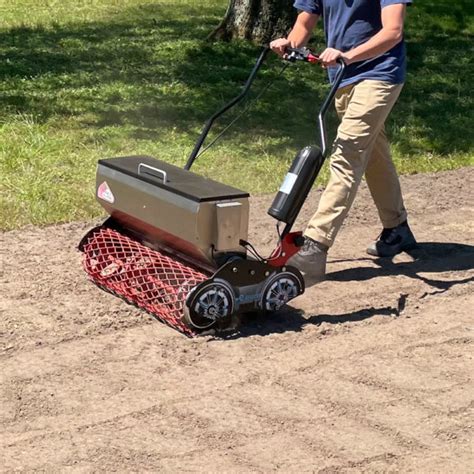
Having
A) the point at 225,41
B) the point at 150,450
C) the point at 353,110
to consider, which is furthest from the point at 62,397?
the point at 225,41

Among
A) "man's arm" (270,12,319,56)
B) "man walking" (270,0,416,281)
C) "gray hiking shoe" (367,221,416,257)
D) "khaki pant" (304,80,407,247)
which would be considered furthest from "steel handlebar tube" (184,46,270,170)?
"gray hiking shoe" (367,221,416,257)

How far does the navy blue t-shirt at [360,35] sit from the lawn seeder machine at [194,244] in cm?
41

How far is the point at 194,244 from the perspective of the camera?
5.70 m

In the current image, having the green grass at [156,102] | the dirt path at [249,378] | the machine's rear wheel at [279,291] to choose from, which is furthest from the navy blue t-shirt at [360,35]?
the green grass at [156,102]

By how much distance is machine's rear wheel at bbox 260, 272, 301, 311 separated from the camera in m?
5.82

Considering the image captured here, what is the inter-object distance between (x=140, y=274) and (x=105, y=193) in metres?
0.50

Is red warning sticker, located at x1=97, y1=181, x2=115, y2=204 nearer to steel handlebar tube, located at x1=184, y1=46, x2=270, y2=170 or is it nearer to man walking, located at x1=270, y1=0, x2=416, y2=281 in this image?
steel handlebar tube, located at x1=184, y1=46, x2=270, y2=170

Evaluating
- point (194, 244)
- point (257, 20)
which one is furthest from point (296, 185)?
point (257, 20)

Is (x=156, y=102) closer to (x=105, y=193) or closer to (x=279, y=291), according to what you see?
(x=105, y=193)

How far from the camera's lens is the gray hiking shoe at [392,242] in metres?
7.21

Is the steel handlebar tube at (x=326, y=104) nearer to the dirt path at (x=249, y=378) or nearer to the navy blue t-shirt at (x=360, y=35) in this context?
the navy blue t-shirt at (x=360, y=35)

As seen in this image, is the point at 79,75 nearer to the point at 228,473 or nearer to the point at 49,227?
the point at 49,227

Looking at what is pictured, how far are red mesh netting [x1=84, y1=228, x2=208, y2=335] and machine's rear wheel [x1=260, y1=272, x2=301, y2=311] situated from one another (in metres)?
0.31

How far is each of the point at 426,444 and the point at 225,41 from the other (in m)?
9.70
